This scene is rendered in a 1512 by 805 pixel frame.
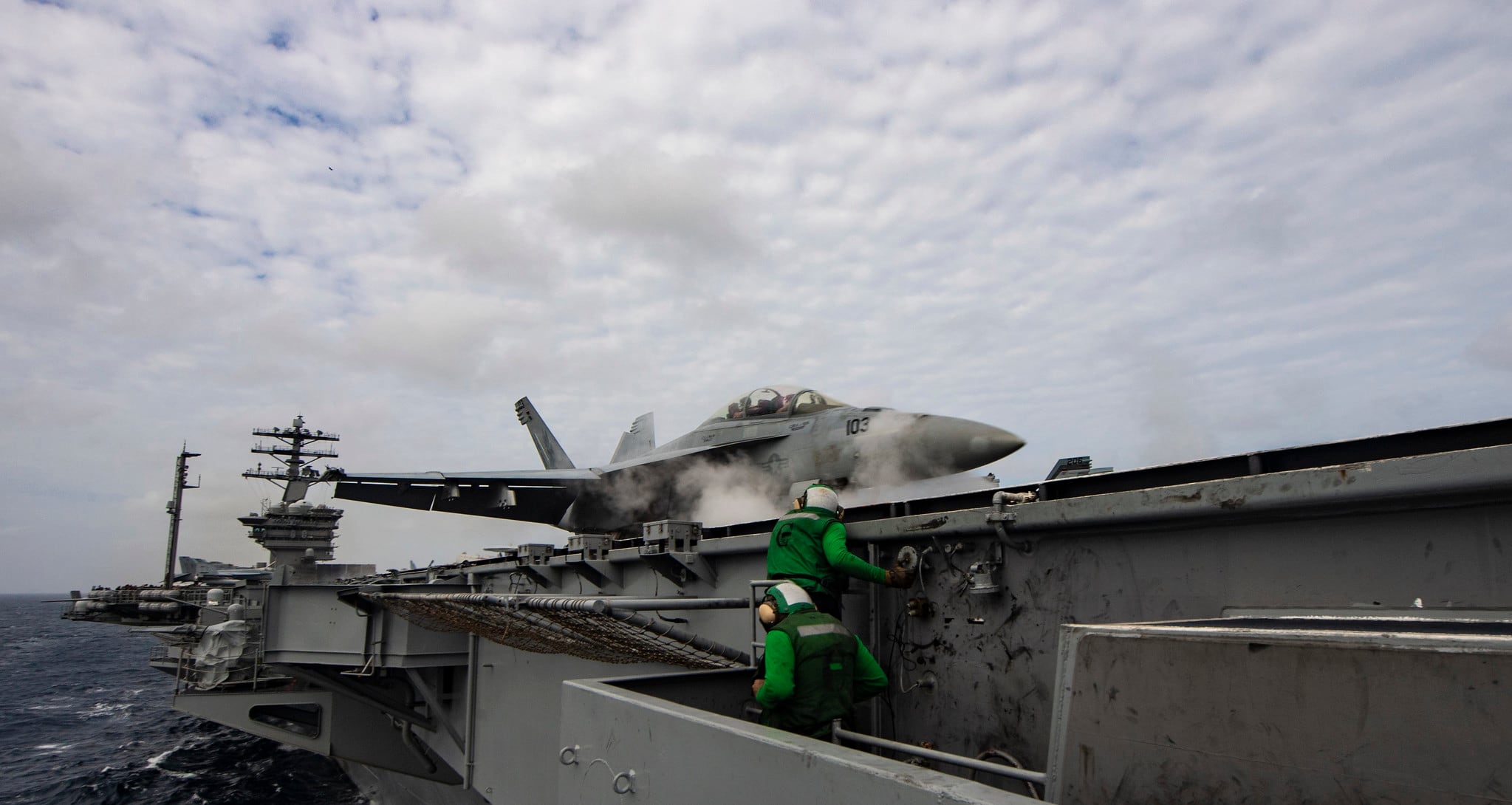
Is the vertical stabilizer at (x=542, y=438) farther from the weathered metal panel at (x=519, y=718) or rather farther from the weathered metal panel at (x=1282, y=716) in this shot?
the weathered metal panel at (x=1282, y=716)

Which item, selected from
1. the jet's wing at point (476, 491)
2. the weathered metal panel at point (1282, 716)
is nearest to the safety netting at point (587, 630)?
the weathered metal panel at point (1282, 716)

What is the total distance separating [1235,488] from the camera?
364 centimetres

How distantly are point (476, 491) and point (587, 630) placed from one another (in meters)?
13.4

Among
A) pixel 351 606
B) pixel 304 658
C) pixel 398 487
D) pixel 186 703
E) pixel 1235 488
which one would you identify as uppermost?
pixel 1235 488

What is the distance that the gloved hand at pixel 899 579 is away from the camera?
5.13 metres

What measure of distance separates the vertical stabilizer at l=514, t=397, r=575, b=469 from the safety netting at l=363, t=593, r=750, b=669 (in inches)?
732

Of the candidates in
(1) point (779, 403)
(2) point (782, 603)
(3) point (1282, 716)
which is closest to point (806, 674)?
(2) point (782, 603)

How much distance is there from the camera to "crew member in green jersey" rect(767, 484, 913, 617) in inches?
201

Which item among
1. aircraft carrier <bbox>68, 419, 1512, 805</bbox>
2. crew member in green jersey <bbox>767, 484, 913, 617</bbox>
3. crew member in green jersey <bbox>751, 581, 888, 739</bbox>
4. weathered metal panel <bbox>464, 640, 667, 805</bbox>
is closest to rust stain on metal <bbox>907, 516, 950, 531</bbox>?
aircraft carrier <bbox>68, 419, 1512, 805</bbox>

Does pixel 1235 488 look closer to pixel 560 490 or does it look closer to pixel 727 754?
pixel 727 754

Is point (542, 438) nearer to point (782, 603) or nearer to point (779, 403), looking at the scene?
point (779, 403)

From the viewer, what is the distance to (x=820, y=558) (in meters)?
5.33

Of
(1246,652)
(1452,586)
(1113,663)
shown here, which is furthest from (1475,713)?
(1452,586)

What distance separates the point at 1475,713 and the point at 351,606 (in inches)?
524
